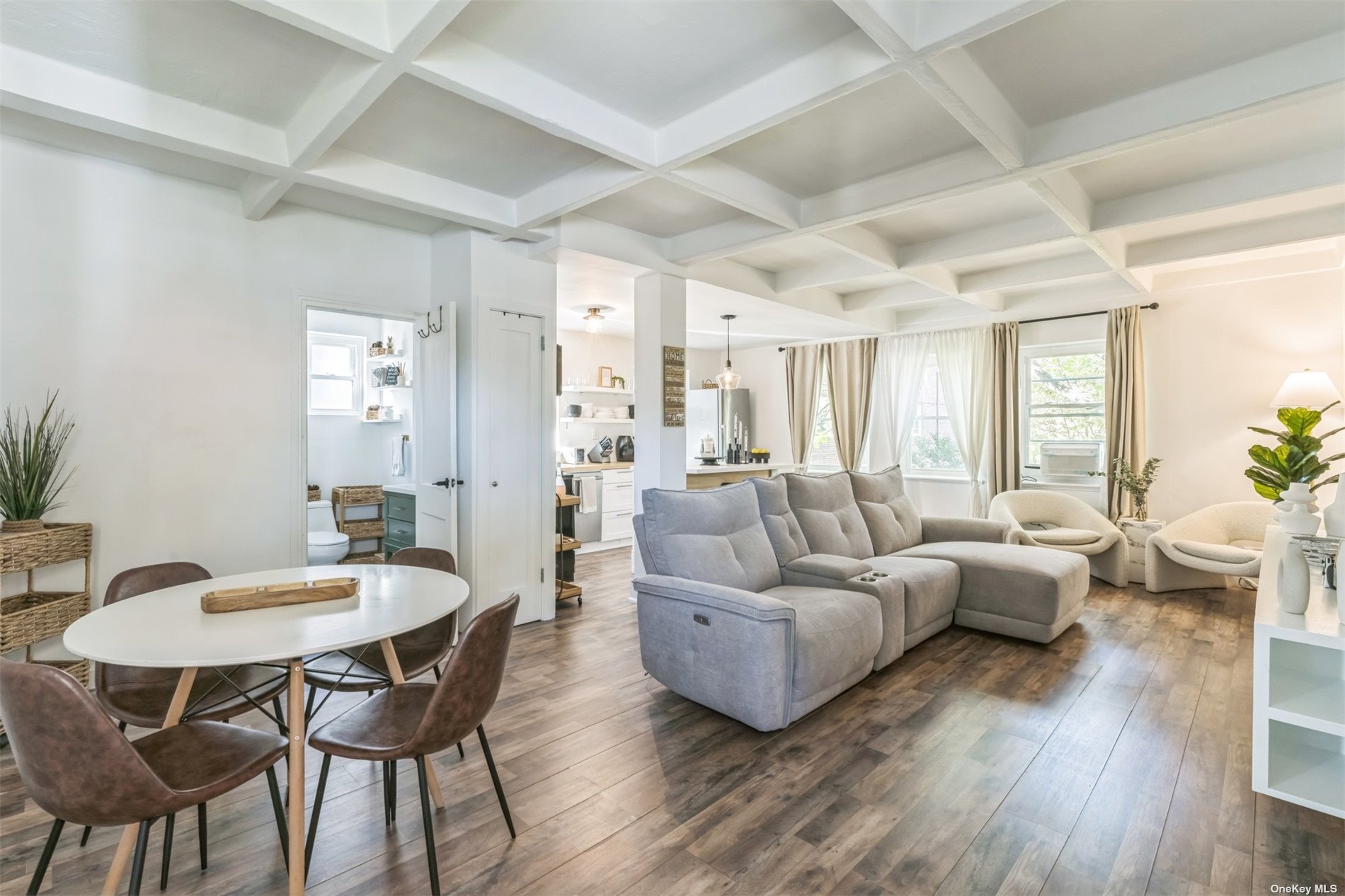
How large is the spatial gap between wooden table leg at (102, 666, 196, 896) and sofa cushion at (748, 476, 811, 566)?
265cm

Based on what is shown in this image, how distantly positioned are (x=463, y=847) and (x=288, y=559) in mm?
2369

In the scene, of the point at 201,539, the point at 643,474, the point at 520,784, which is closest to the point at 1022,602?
the point at 643,474

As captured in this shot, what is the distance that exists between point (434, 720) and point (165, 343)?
2778mm

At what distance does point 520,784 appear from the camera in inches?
86.0

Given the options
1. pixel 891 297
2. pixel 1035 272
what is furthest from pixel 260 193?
pixel 1035 272

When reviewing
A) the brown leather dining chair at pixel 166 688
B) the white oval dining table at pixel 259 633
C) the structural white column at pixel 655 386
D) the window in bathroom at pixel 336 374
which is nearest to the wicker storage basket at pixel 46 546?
the brown leather dining chair at pixel 166 688

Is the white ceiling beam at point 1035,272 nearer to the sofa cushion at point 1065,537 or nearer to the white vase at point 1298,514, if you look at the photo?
the sofa cushion at point 1065,537

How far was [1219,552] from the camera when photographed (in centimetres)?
436

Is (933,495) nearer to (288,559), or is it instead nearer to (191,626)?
(288,559)

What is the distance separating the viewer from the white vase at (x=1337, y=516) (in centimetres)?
212

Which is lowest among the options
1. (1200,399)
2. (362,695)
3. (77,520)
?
(362,695)

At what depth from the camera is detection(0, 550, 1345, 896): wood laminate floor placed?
1.73 m

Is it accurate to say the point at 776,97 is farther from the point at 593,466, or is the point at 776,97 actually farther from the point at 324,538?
the point at 593,466

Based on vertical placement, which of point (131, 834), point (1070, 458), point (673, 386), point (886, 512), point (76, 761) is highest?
point (673, 386)
